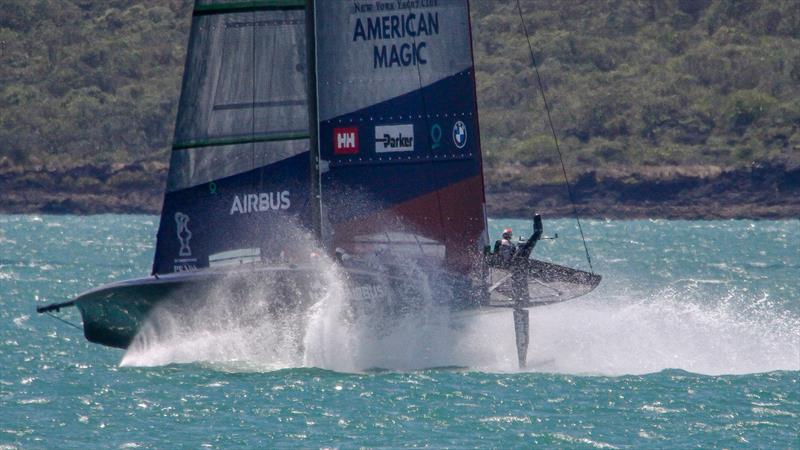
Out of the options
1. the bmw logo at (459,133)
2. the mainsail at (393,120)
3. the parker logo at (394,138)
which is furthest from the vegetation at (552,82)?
the parker logo at (394,138)

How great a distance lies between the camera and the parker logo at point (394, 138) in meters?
27.6

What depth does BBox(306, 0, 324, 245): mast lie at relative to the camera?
27.3m

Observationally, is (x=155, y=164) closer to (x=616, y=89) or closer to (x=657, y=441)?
(x=616, y=89)

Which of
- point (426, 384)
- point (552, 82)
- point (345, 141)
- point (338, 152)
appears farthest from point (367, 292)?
point (552, 82)

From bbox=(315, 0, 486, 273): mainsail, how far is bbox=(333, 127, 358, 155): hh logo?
0.05ft

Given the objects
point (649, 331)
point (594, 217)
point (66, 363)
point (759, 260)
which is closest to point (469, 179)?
point (649, 331)

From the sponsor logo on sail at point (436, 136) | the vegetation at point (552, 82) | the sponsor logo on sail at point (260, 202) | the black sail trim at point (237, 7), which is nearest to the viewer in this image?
the sponsor logo on sail at point (260, 202)

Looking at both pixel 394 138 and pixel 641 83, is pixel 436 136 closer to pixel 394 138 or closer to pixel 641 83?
pixel 394 138

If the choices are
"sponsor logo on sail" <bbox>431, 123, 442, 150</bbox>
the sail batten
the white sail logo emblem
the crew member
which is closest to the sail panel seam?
the sail batten

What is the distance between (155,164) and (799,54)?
4443 centimetres

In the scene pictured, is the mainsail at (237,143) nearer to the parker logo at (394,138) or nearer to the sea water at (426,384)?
the parker logo at (394,138)

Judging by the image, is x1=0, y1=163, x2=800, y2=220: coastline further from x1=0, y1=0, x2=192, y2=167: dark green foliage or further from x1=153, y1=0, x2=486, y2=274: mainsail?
x1=153, y1=0, x2=486, y2=274: mainsail

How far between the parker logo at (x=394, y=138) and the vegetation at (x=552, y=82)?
253 ft

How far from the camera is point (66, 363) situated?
2878 centimetres
